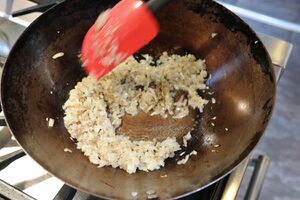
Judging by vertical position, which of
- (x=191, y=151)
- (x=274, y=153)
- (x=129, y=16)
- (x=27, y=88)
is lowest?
(x=274, y=153)

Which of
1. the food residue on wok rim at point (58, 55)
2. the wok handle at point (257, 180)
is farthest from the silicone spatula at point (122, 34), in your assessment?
the wok handle at point (257, 180)

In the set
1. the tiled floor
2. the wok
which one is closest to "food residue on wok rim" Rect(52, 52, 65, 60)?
the wok

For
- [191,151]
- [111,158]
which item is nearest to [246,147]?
[191,151]

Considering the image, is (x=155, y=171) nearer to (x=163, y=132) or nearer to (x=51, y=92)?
Answer: (x=163, y=132)

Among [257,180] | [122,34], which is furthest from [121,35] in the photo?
[257,180]

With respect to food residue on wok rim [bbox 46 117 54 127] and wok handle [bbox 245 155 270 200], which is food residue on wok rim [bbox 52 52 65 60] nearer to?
food residue on wok rim [bbox 46 117 54 127]

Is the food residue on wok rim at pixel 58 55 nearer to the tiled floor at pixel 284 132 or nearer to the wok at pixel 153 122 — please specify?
the wok at pixel 153 122
